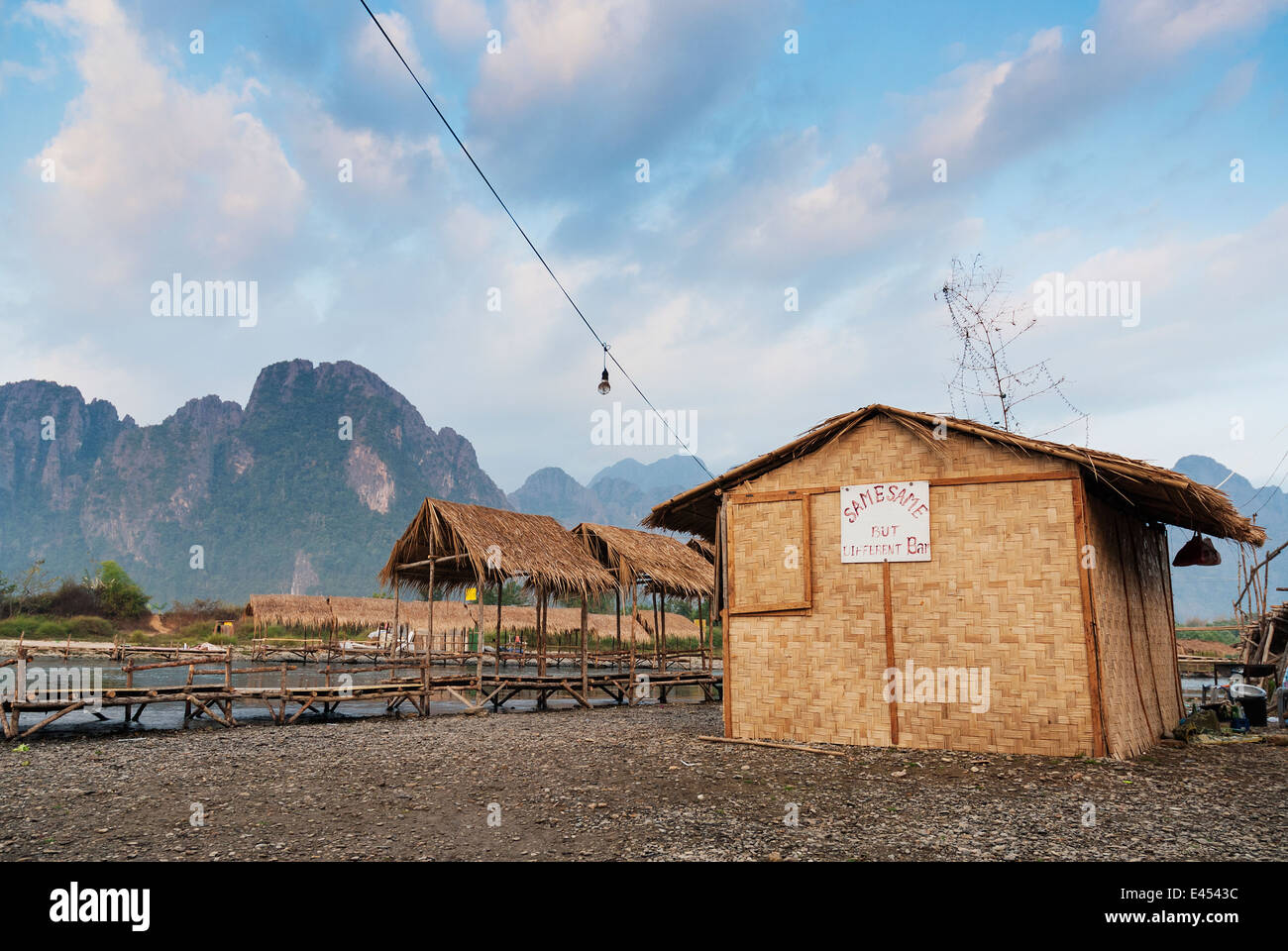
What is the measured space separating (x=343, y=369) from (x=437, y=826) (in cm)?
17470

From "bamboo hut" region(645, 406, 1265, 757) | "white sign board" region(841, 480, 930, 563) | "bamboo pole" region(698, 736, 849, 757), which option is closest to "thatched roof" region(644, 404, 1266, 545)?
"bamboo hut" region(645, 406, 1265, 757)

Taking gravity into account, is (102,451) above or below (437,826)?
above

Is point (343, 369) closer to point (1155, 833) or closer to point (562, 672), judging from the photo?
point (562, 672)

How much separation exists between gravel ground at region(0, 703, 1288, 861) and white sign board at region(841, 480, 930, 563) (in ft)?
8.06

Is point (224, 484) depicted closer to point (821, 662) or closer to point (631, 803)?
point (821, 662)

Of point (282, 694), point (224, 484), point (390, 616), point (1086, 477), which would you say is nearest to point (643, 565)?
point (282, 694)

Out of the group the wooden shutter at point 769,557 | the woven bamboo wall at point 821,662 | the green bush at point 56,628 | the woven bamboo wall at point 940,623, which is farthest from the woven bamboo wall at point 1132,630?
the green bush at point 56,628

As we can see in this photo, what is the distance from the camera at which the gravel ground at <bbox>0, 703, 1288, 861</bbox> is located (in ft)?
18.4

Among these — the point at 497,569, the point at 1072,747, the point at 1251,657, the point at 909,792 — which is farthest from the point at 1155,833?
the point at 1251,657

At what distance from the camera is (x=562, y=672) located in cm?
3294

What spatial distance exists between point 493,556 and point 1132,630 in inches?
456

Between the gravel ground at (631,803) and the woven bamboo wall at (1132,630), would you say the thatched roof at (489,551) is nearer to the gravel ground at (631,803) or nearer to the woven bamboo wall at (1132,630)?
the gravel ground at (631,803)

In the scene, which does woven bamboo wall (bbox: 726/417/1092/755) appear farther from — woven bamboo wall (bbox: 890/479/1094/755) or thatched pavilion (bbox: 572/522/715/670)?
thatched pavilion (bbox: 572/522/715/670)
